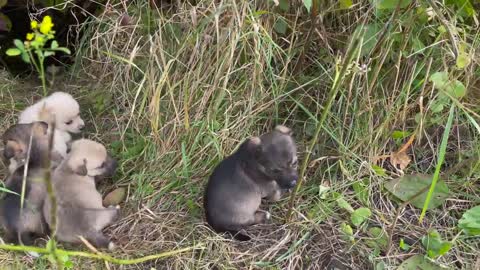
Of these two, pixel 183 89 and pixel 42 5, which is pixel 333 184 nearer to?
pixel 183 89

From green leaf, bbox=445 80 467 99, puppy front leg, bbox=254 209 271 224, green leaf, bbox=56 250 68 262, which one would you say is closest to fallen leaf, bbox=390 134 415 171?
green leaf, bbox=445 80 467 99

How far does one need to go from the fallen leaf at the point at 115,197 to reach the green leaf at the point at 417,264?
4.42 feet

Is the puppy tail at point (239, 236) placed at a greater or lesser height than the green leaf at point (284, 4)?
lesser

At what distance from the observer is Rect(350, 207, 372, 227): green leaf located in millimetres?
2844

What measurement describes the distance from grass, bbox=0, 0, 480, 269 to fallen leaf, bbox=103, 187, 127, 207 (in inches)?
2.0

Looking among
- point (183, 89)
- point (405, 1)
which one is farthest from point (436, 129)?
point (183, 89)

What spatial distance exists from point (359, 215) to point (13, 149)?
1650mm

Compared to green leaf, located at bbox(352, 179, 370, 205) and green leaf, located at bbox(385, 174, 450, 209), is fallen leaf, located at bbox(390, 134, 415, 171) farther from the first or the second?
green leaf, located at bbox(352, 179, 370, 205)

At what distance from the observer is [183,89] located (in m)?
3.15

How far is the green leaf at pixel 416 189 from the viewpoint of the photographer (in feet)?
9.67

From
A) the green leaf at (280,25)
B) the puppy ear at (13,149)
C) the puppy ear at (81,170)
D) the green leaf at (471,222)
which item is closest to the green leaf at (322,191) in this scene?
the green leaf at (471,222)

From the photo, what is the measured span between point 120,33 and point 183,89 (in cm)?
57

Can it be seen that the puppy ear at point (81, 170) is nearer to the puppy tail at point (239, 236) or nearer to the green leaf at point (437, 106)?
the puppy tail at point (239, 236)

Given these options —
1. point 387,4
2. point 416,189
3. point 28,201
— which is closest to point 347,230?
point 416,189
